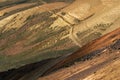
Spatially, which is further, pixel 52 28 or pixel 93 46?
pixel 52 28

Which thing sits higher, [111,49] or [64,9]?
[64,9]

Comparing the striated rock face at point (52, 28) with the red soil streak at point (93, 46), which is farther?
the striated rock face at point (52, 28)

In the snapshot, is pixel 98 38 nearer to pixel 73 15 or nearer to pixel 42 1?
pixel 73 15

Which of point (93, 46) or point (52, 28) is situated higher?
point (52, 28)

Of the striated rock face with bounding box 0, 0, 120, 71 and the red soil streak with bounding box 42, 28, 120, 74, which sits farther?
the striated rock face with bounding box 0, 0, 120, 71

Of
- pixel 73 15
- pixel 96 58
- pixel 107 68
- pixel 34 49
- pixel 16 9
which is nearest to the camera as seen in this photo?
pixel 107 68

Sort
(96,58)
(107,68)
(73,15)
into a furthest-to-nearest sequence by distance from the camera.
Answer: (73,15) < (96,58) < (107,68)

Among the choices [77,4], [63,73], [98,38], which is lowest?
[63,73]

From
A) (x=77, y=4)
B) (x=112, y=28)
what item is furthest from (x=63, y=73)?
(x=77, y=4)
